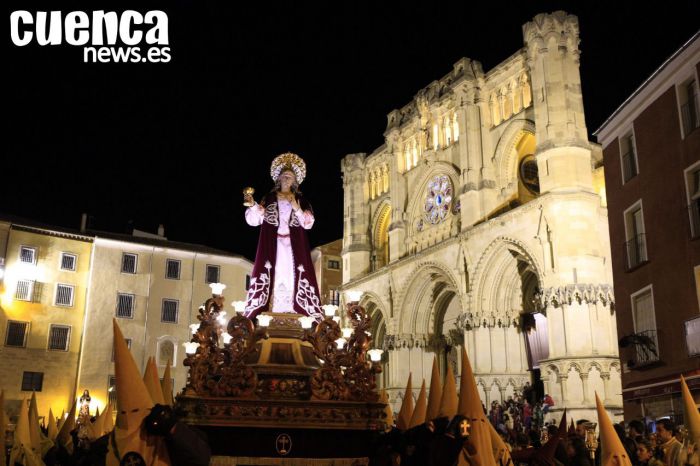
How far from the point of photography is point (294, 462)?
9922 millimetres

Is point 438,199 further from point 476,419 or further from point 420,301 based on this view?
point 476,419

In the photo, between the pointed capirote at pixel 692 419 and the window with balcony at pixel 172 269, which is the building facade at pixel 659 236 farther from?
the window with balcony at pixel 172 269

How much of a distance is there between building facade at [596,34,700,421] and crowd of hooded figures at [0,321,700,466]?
26.3 ft

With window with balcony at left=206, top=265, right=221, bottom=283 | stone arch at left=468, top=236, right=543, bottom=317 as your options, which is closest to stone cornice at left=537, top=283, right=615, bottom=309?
stone arch at left=468, top=236, right=543, bottom=317

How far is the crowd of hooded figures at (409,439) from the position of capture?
14.7 feet

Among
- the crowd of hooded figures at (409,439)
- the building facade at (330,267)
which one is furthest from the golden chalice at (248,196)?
the building facade at (330,267)

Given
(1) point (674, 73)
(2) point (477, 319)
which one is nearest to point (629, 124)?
(1) point (674, 73)

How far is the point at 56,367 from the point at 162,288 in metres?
Result: 7.71

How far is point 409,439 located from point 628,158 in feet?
55.6

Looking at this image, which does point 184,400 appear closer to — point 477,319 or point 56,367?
point 477,319

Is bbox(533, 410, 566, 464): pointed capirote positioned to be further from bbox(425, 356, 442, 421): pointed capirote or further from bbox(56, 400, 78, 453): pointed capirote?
bbox(56, 400, 78, 453): pointed capirote

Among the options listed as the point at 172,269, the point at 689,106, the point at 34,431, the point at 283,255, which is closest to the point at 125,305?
the point at 172,269

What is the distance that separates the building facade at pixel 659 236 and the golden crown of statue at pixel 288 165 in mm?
10001

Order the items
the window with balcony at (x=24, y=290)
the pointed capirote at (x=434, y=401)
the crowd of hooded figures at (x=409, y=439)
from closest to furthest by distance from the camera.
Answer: the crowd of hooded figures at (x=409, y=439) < the pointed capirote at (x=434, y=401) < the window with balcony at (x=24, y=290)
